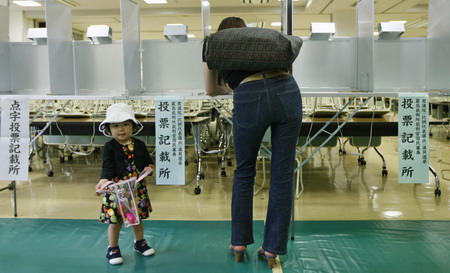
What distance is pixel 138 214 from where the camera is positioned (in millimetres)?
2041

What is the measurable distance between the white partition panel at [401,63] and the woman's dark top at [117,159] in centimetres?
185

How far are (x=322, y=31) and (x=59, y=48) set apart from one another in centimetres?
189

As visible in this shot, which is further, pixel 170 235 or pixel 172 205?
pixel 172 205

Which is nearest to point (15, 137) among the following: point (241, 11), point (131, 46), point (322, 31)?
point (131, 46)

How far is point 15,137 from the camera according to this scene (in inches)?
96.5

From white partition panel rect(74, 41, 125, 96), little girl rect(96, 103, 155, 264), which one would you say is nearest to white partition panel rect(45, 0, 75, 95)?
white partition panel rect(74, 41, 125, 96)

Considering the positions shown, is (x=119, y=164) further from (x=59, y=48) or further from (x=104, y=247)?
(x=59, y=48)

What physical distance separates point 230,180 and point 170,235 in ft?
5.46

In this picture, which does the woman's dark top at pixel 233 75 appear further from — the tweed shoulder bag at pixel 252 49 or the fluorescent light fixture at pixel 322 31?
the fluorescent light fixture at pixel 322 31

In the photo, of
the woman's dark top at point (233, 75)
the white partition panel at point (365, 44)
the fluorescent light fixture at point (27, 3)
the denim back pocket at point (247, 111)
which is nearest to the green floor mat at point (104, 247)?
the denim back pocket at point (247, 111)

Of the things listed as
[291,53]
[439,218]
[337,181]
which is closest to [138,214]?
[291,53]

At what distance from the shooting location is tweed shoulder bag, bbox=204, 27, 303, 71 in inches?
65.0

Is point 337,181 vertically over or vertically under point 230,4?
under

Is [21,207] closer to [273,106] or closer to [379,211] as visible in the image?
[273,106]
